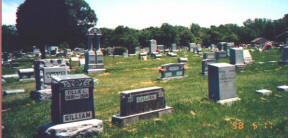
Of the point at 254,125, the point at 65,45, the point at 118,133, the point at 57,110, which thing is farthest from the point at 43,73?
the point at 65,45

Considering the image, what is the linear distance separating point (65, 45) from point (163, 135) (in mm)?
65936

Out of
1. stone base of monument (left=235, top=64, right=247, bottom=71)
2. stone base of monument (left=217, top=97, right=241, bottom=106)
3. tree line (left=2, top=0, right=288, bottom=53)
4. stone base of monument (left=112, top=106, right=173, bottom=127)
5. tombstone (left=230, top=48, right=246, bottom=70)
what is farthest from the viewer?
tree line (left=2, top=0, right=288, bottom=53)

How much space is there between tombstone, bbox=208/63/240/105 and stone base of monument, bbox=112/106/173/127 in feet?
6.80

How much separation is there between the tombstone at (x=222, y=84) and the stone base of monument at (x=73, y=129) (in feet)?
14.8

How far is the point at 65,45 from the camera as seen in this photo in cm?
6644

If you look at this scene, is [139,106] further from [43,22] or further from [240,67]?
[43,22]

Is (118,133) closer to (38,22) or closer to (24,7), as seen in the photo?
(38,22)

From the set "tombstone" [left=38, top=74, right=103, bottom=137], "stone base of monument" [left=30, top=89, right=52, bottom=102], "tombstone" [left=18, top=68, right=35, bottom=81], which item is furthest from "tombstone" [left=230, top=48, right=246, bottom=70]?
"tombstone" [left=18, top=68, right=35, bottom=81]

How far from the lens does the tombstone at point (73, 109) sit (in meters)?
5.37

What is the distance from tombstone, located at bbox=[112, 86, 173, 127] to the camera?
6.37m
